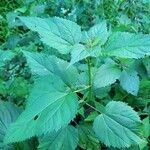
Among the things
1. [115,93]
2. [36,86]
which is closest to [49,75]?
[36,86]

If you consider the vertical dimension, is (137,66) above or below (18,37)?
below

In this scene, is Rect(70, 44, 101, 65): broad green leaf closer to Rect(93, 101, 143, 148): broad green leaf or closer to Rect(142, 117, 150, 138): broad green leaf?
Rect(93, 101, 143, 148): broad green leaf

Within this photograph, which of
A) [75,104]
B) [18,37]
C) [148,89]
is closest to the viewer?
[75,104]

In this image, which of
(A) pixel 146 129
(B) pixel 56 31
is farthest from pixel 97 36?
(A) pixel 146 129

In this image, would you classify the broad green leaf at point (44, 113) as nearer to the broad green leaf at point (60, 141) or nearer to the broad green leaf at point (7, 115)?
the broad green leaf at point (60, 141)

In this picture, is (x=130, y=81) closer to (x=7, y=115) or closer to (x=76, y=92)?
(x=76, y=92)

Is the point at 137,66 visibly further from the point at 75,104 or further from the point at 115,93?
the point at 75,104
